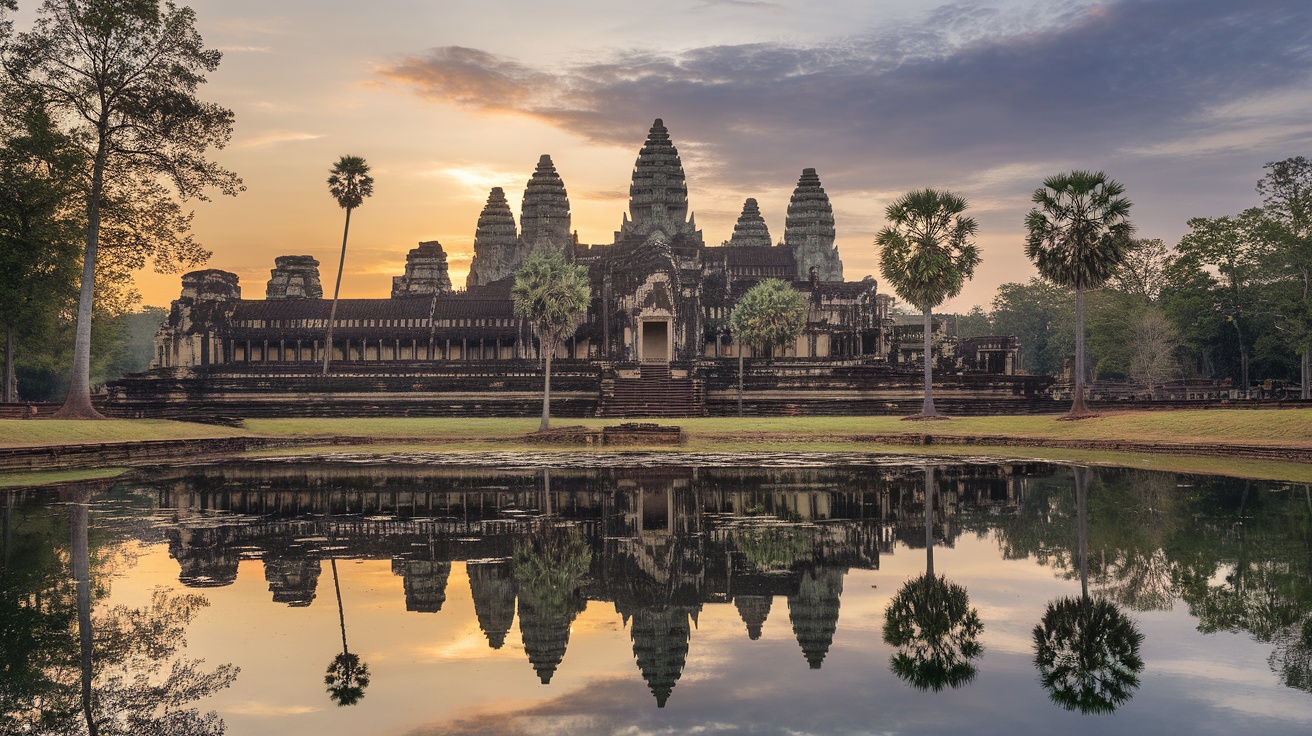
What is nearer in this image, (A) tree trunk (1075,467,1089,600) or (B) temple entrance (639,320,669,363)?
(A) tree trunk (1075,467,1089,600)

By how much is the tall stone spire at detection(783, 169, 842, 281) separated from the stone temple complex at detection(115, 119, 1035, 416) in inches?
6.3

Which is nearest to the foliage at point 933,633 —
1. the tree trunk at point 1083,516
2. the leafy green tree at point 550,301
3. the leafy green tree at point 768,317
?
the tree trunk at point 1083,516

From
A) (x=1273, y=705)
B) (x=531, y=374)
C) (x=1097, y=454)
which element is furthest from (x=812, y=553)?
(x=531, y=374)

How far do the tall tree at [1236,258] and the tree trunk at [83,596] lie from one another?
74548 millimetres

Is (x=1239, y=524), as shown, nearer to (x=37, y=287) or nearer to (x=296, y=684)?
(x=296, y=684)

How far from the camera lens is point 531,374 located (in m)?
57.7

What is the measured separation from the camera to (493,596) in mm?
12289

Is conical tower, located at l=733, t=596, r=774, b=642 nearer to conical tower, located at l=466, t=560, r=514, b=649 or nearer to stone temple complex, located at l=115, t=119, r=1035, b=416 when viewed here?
conical tower, located at l=466, t=560, r=514, b=649

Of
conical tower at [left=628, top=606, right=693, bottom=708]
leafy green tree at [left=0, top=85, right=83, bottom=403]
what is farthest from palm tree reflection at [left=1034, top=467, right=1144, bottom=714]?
leafy green tree at [left=0, top=85, right=83, bottom=403]

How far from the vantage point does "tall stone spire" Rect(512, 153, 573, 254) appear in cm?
12219

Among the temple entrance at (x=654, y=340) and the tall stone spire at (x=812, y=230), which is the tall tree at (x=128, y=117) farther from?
the tall stone spire at (x=812, y=230)

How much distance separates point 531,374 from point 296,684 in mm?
48763

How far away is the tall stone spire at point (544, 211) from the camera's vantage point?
12219 centimetres

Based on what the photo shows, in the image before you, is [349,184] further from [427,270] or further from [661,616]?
[661,616]
